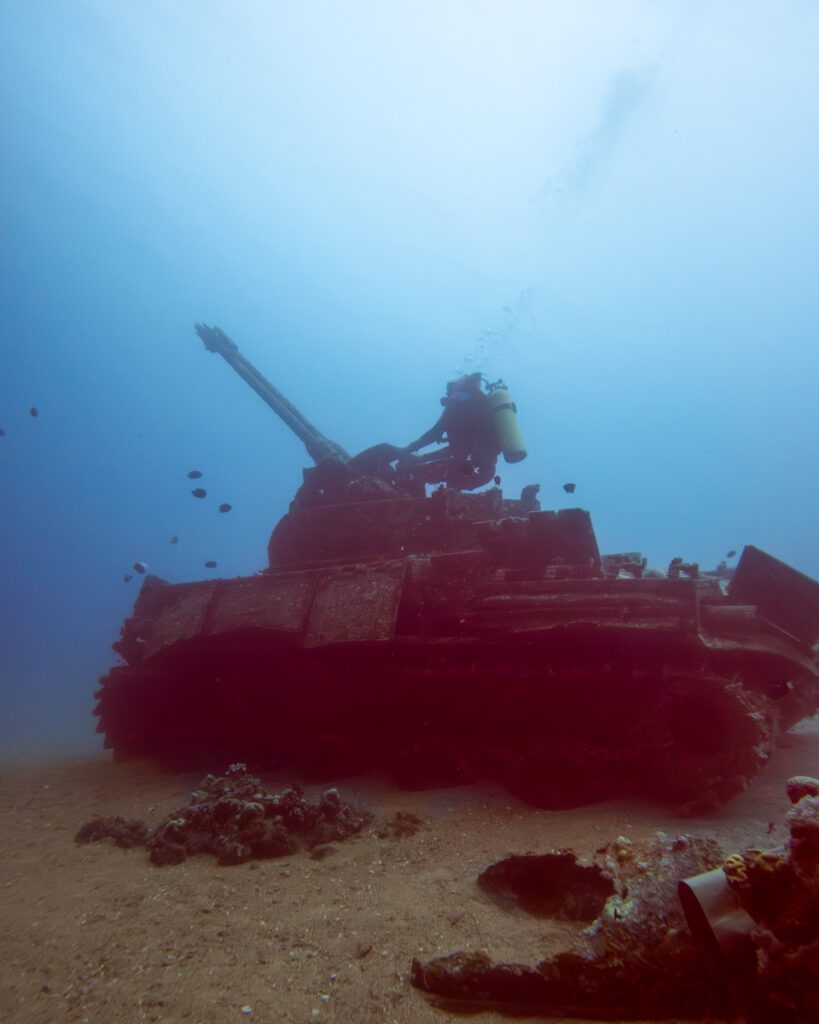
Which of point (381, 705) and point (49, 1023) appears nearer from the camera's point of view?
point (49, 1023)

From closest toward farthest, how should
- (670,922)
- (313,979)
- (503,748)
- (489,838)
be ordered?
(670,922) < (313,979) < (489,838) < (503,748)

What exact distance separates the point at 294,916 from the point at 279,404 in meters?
12.2

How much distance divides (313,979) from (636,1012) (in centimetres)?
172

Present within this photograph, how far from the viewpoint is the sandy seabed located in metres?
2.89

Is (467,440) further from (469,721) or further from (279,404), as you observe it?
(469,721)

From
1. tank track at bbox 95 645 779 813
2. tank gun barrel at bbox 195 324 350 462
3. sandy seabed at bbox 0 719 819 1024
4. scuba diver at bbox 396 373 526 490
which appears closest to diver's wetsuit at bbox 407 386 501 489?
scuba diver at bbox 396 373 526 490

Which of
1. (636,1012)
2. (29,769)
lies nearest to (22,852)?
(636,1012)

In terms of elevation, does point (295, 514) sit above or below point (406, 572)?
above

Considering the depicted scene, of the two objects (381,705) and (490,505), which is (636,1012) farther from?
(490,505)

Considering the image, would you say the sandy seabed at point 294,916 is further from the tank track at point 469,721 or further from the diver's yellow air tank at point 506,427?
the diver's yellow air tank at point 506,427

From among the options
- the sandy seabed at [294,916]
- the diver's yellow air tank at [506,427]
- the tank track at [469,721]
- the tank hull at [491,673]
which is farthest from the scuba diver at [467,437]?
the sandy seabed at [294,916]

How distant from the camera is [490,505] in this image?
10094mm

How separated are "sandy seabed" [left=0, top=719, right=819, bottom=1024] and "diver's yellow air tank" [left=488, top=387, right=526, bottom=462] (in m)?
6.51

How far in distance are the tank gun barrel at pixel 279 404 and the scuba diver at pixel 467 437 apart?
5.42 ft
